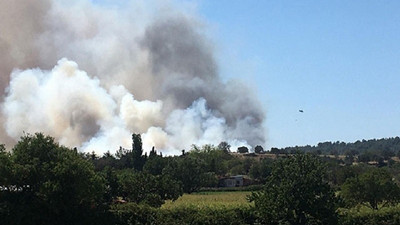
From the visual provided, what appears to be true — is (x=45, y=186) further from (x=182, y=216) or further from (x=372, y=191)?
(x=372, y=191)

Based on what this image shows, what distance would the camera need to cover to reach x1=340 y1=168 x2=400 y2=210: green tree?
66375 millimetres

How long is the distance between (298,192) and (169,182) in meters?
41.8

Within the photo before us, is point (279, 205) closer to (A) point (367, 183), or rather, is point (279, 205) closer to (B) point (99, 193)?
(B) point (99, 193)

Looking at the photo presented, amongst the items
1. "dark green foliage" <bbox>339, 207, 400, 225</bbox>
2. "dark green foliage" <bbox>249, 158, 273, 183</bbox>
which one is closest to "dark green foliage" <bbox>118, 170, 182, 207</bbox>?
"dark green foliage" <bbox>339, 207, 400, 225</bbox>

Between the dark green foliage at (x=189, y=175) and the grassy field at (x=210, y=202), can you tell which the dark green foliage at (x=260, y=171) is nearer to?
the dark green foliage at (x=189, y=175)

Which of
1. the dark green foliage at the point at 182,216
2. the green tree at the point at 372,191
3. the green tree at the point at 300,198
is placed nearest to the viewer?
the green tree at the point at 300,198

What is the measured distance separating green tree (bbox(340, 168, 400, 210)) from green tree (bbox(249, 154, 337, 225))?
27.4 meters

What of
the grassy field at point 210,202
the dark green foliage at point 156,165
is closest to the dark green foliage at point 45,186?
the grassy field at point 210,202

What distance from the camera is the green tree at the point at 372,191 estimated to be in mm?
66375

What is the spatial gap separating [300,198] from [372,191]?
30.6 metres

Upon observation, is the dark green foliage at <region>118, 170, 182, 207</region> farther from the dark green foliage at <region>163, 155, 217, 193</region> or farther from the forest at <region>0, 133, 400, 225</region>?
the dark green foliage at <region>163, 155, 217, 193</region>

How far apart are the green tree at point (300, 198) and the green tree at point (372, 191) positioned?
27.4m

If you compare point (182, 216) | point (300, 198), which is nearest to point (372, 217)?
point (300, 198)

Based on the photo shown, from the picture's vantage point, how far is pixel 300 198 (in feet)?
131
